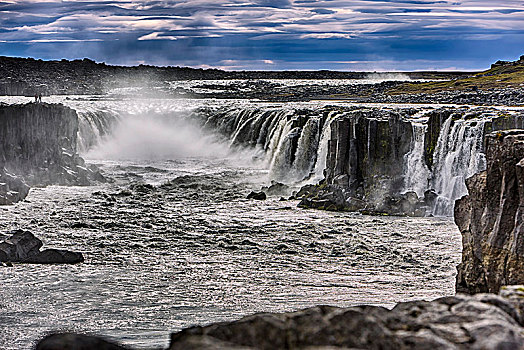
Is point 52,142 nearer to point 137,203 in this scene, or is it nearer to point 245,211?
point 137,203

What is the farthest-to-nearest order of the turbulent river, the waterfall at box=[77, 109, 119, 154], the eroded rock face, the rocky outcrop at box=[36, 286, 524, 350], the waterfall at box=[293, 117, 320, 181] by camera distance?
the waterfall at box=[77, 109, 119, 154], the waterfall at box=[293, 117, 320, 181], the turbulent river, the eroded rock face, the rocky outcrop at box=[36, 286, 524, 350]

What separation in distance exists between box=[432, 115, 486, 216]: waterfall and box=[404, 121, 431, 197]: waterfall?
0.60 metres

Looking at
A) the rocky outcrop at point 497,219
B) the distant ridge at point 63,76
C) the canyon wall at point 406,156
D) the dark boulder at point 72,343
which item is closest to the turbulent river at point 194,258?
the canyon wall at point 406,156

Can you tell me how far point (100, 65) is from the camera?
6919 inches

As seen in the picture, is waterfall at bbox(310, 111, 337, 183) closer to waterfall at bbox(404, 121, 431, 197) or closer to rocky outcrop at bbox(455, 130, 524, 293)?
waterfall at bbox(404, 121, 431, 197)

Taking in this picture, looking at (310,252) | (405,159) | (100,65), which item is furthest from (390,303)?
(100,65)

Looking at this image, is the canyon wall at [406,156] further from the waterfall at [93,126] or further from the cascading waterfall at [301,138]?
the waterfall at [93,126]

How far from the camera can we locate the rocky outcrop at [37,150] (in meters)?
43.9

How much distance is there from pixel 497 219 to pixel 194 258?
13809mm

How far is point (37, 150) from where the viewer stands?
150 ft

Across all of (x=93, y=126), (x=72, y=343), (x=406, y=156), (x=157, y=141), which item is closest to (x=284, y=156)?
(x=406, y=156)

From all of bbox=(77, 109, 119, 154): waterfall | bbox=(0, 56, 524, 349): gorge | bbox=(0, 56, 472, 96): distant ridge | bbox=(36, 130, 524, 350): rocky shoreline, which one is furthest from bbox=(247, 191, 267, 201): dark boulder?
bbox=(0, 56, 472, 96): distant ridge

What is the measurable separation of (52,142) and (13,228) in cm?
1607

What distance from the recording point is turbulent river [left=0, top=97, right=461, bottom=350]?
814 inches
